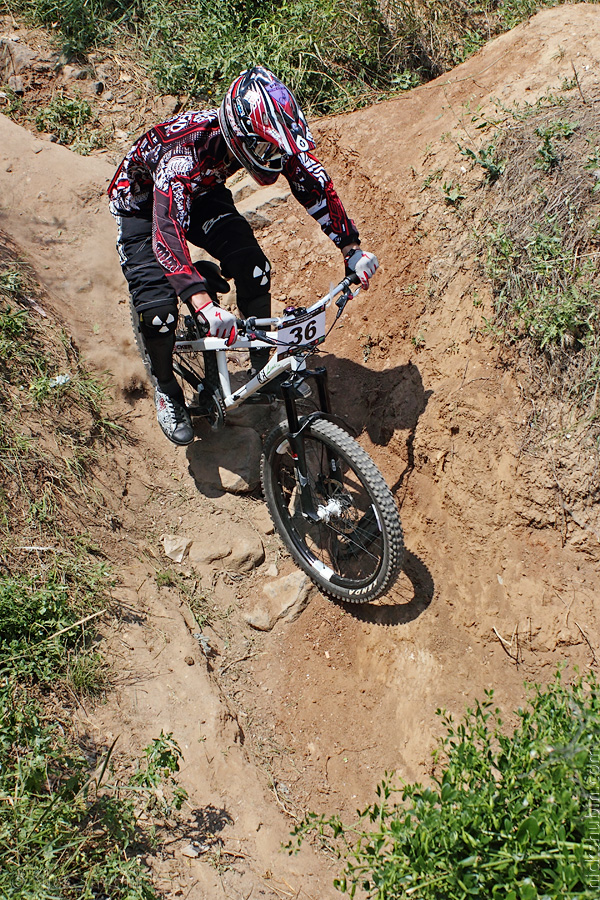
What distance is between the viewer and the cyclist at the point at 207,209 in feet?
11.1

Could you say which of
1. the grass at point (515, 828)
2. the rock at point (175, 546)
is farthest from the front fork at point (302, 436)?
the grass at point (515, 828)

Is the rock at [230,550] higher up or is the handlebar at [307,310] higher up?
the handlebar at [307,310]

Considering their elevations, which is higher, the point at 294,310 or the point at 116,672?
the point at 294,310

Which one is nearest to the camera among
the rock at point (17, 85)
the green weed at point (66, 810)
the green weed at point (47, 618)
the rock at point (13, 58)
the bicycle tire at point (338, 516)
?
the green weed at point (66, 810)

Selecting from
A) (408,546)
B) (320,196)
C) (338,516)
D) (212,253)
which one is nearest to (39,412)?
(212,253)

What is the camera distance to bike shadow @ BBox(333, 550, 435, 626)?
4.01 m

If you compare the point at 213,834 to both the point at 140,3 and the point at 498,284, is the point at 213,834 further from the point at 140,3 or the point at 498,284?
the point at 140,3

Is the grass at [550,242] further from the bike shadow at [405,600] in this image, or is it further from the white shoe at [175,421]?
the white shoe at [175,421]

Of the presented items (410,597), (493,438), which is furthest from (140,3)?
(410,597)

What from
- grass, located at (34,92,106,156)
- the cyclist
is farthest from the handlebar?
grass, located at (34,92,106,156)

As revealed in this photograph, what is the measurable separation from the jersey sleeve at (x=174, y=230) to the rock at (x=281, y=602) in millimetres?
1911

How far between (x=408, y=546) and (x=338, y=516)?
0.60m

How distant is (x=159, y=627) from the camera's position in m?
3.73

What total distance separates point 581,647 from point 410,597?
1.00 meters
